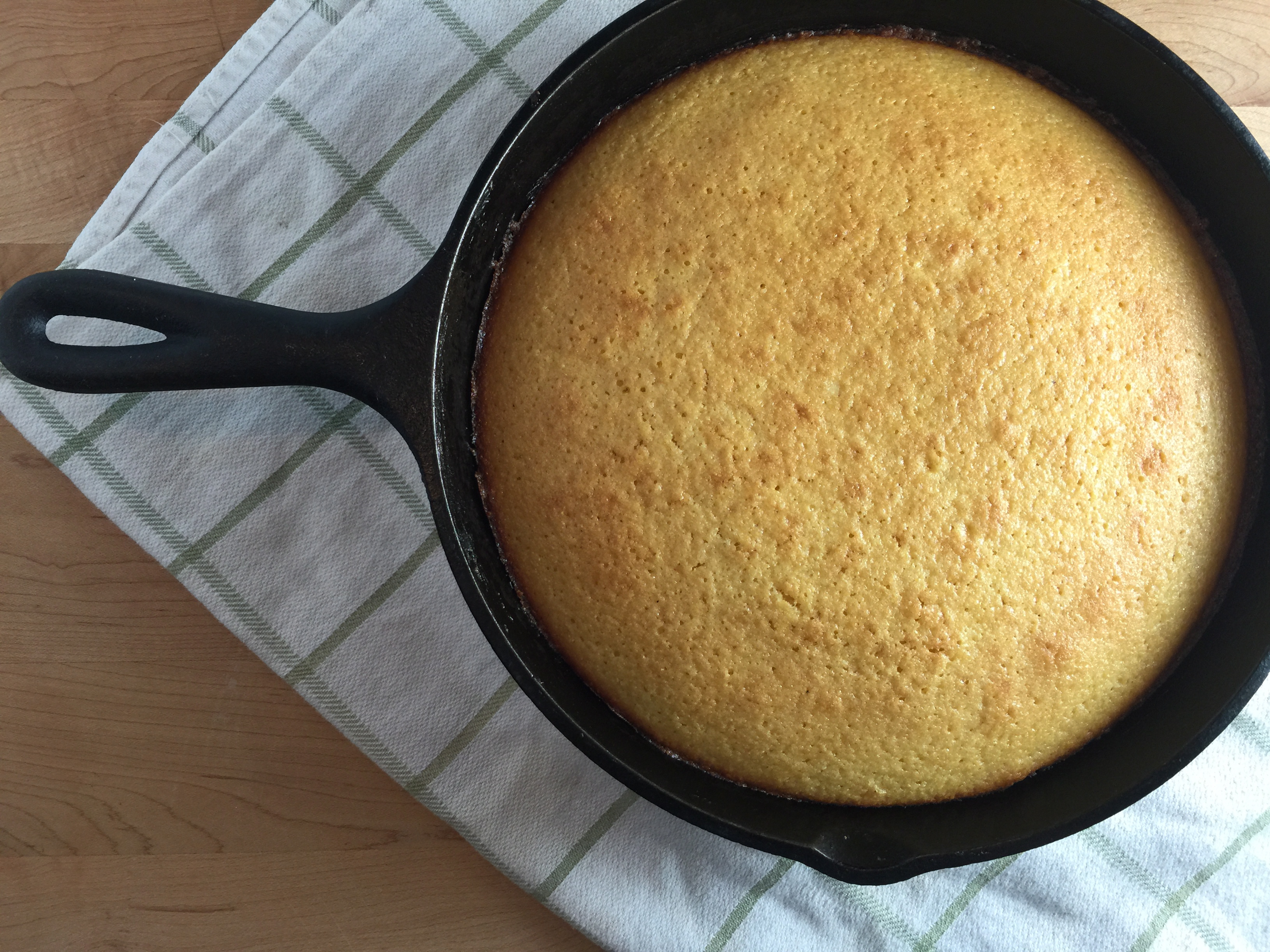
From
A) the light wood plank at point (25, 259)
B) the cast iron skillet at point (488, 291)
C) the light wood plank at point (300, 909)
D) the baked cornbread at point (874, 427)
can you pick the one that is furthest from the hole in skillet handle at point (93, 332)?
the light wood plank at point (300, 909)

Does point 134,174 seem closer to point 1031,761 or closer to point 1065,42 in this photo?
point 1065,42

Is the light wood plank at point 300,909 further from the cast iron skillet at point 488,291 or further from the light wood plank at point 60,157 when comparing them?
the light wood plank at point 60,157

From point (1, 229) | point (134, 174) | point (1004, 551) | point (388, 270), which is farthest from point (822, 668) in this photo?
point (1, 229)

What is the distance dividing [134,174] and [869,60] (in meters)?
0.81

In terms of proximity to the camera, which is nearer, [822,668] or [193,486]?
[822,668]

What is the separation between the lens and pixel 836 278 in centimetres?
73

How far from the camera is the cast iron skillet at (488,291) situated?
745 mm

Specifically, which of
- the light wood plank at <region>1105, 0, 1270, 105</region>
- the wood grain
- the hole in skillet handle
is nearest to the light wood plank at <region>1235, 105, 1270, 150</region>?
the light wood plank at <region>1105, 0, 1270, 105</region>

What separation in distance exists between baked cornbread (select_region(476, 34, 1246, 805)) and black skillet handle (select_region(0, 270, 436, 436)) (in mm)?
109

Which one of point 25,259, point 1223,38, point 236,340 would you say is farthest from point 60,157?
point 1223,38

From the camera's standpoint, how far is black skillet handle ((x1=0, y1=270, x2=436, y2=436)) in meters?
0.75

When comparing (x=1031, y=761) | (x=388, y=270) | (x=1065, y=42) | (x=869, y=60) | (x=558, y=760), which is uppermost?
(x=388, y=270)

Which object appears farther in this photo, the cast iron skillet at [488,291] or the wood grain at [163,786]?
the wood grain at [163,786]

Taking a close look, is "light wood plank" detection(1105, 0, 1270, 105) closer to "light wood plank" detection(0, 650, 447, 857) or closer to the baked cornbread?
the baked cornbread
